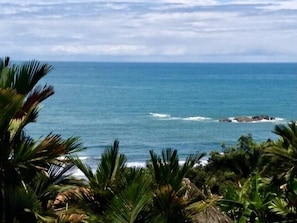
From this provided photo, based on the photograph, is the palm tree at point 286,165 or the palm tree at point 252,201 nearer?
the palm tree at point 286,165

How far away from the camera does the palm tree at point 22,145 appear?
9.52 metres

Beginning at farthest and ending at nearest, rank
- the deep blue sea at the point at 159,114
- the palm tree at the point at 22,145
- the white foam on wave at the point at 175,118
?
the white foam on wave at the point at 175,118 → the deep blue sea at the point at 159,114 → the palm tree at the point at 22,145

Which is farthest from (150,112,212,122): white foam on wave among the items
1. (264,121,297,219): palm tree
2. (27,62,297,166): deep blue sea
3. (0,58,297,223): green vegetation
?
(0,58,297,223): green vegetation

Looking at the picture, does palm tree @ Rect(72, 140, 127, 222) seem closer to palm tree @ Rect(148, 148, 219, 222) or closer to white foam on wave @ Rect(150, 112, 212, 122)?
palm tree @ Rect(148, 148, 219, 222)

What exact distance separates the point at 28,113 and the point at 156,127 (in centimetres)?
7020

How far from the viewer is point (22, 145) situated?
9.77 meters

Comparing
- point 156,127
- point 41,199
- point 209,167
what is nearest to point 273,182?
point 41,199

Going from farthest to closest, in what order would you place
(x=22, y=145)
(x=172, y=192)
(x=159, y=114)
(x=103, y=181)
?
1. (x=159, y=114)
2. (x=103, y=181)
3. (x=172, y=192)
4. (x=22, y=145)

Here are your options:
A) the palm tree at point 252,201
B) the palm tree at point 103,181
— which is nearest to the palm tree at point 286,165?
the palm tree at point 252,201

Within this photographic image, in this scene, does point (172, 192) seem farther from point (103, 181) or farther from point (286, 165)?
point (286, 165)

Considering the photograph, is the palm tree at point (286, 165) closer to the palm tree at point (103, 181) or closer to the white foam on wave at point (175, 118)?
the palm tree at point (103, 181)

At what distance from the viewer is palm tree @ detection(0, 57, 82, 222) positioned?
9.52 meters

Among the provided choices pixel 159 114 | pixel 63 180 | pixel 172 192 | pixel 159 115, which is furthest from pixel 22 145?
pixel 159 114

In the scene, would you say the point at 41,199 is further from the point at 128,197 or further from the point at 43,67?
the point at 43,67
